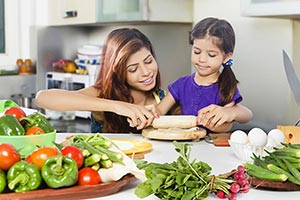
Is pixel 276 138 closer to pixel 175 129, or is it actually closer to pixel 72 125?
pixel 175 129

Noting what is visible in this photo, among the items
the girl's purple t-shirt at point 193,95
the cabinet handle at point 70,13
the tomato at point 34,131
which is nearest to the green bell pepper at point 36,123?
the tomato at point 34,131

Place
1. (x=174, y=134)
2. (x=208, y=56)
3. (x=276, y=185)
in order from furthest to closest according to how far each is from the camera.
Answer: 1. (x=208, y=56)
2. (x=174, y=134)
3. (x=276, y=185)

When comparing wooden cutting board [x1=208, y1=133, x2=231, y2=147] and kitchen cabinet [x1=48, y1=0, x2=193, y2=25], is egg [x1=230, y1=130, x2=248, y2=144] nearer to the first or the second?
wooden cutting board [x1=208, y1=133, x2=231, y2=147]

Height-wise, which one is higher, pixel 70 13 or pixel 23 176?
pixel 70 13

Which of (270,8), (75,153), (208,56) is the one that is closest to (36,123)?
(75,153)

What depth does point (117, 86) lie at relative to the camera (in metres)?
1.92

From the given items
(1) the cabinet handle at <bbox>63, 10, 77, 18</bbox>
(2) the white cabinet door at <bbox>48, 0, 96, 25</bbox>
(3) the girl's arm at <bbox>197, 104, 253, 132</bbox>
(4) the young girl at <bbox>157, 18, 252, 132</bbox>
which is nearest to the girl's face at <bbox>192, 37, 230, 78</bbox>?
(4) the young girl at <bbox>157, 18, 252, 132</bbox>

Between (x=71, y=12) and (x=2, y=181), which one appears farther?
(x=71, y=12)

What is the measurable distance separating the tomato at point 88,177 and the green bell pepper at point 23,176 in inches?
3.6

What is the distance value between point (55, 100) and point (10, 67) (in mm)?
1765

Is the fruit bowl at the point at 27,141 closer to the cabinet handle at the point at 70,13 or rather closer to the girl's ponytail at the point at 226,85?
the girl's ponytail at the point at 226,85

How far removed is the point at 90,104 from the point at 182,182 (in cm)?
87

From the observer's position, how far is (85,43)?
355cm

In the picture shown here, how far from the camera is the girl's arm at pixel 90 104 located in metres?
1.69
